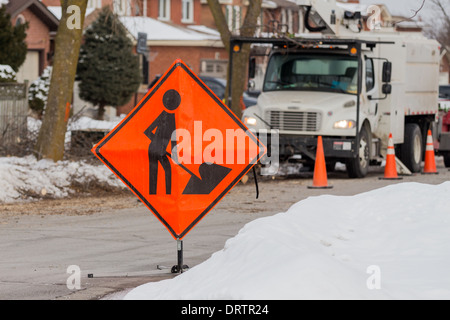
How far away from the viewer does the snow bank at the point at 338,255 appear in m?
6.87

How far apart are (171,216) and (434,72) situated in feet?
54.6

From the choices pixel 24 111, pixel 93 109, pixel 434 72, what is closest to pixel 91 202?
pixel 24 111

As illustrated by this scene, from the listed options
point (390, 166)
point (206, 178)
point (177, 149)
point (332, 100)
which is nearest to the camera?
point (177, 149)

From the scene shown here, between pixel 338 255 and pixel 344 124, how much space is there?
445 inches

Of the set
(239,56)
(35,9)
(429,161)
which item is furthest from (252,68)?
(35,9)

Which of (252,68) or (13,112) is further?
(252,68)

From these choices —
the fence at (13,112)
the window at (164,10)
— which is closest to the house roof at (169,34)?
the window at (164,10)

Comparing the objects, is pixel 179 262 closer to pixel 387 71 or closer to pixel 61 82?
pixel 61 82

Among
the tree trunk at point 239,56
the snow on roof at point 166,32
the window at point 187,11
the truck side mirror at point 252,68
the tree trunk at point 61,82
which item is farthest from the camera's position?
the window at point 187,11

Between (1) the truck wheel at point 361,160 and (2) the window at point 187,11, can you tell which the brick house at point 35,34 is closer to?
(2) the window at point 187,11

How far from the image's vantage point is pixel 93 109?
41.1 m

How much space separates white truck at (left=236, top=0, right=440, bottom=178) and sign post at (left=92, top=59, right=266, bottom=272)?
35.5 feet

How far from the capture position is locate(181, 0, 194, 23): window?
58219mm

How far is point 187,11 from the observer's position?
58500 mm
